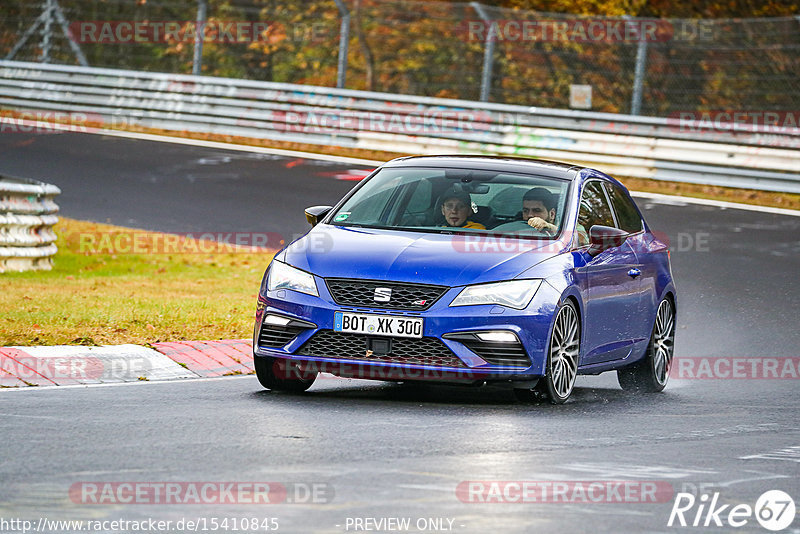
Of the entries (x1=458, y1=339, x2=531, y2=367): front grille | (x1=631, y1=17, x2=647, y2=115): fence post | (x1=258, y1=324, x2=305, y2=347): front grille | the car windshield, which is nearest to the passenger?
the car windshield

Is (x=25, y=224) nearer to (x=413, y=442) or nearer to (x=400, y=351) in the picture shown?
(x=400, y=351)

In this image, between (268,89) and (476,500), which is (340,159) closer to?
(268,89)

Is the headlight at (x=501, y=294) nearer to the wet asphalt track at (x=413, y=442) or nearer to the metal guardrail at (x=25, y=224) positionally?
the wet asphalt track at (x=413, y=442)

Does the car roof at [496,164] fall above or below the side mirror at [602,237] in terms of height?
above

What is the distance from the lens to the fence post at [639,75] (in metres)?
25.4

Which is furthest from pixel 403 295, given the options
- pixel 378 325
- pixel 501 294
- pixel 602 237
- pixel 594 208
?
pixel 594 208

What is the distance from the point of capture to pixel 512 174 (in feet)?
35.6

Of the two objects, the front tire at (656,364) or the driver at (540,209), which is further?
the front tire at (656,364)

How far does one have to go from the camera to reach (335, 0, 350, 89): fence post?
27922 millimetres

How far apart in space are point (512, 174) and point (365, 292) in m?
2.03

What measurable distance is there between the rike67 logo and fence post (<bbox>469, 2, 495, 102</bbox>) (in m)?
20.6

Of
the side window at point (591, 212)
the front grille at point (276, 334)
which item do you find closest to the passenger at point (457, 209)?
the side window at point (591, 212)

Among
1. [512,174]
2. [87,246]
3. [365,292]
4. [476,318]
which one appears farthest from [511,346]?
[87,246]

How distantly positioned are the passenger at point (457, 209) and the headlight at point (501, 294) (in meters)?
1.01
